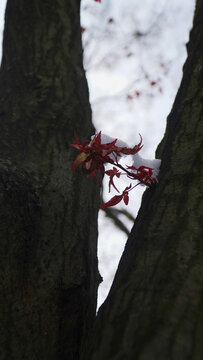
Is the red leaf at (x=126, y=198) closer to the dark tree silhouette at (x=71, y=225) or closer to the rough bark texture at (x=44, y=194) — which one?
the dark tree silhouette at (x=71, y=225)

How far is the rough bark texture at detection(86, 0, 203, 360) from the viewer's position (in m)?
0.62

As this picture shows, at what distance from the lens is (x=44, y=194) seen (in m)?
1.24

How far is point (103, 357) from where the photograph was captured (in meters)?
0.64

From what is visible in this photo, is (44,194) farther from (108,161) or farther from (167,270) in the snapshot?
(167,270)

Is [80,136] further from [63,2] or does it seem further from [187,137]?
[63,2]

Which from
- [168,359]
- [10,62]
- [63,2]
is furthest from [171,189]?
[63,2]

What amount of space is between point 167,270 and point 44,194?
641 mm

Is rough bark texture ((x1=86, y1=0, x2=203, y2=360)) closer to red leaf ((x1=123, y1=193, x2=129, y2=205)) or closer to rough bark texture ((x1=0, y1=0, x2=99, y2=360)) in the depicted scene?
Result: red leaf ((x1=123, y1=193, x2=129, y2=205))

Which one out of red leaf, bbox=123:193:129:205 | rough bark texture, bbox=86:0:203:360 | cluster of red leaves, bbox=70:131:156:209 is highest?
cluster of red leaves, bbox=70:131:156:209

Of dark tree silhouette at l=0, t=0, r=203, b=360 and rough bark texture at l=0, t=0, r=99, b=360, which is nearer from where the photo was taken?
dark tree silhouette at l=0, t=0, r=203, b=360

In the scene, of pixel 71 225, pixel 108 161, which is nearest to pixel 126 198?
pixel 108 161

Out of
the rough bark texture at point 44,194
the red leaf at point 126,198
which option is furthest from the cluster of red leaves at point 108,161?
the rough bark texture at point 44,194

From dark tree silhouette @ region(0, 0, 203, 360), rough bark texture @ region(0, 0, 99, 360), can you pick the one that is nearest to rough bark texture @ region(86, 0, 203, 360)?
dark tree silhouette @ region(0, 0, 203, 360)

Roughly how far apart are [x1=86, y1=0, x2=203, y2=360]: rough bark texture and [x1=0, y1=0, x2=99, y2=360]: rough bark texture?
33 cm
